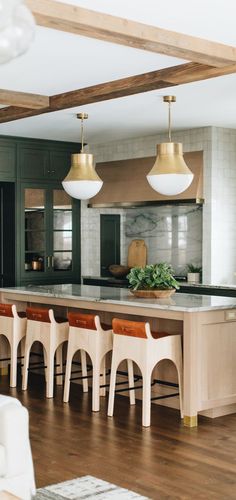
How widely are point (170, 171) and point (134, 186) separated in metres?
2.48

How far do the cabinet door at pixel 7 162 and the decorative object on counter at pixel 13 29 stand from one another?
22.0 ft

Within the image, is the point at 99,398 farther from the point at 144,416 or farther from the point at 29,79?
the point at 29,79

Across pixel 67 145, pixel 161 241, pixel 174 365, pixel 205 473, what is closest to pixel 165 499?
pixel 205 473

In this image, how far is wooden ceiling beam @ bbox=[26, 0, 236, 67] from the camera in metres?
4.02

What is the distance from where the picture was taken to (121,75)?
584 centimetres

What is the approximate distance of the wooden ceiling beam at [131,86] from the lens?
17.8 feet

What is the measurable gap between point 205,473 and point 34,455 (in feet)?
3.65

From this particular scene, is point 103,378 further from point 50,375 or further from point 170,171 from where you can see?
point 170,171

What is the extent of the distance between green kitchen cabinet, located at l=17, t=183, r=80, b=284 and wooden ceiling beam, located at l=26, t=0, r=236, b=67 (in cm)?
447

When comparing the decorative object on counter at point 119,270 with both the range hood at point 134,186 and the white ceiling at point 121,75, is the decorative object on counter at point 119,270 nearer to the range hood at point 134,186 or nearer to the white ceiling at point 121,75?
the range hood at point 134,186

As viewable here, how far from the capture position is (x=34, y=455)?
486cm

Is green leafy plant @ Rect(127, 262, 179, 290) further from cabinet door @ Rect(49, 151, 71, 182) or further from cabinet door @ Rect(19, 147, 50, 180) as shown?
cabinet door @ Rect(49, 151, 71, 182)

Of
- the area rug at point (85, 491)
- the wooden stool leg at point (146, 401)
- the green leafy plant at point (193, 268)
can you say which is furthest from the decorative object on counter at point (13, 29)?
the green leafy plant at point (193, 268)

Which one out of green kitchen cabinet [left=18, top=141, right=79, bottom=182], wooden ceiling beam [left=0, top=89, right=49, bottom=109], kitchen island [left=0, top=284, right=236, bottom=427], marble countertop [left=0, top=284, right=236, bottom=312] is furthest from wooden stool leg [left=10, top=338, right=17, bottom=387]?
green kitchen cabinet [left=18, top=141, right=79, bottom=182]
